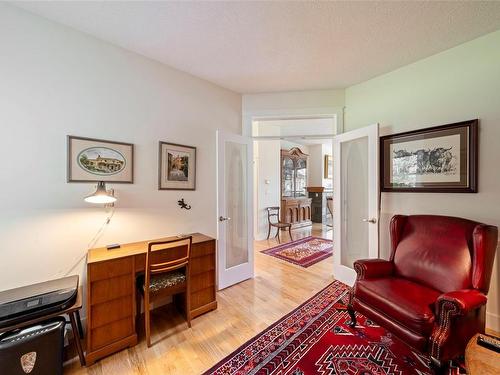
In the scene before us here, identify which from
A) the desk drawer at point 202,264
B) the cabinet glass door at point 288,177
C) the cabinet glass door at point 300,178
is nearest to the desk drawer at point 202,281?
the desk drawer at point 202,264

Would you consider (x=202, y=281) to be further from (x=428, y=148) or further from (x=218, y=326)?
(x=428, y=148)

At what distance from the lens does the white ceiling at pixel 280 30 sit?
1630 millimetres

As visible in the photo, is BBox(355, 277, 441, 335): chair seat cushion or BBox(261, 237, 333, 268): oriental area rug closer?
BBox(355, 277, 441, 335): chair seat cushion

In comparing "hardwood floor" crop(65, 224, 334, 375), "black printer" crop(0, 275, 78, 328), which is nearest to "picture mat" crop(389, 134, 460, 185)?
"hardwood floor" crop(65, 224, 334, 375)

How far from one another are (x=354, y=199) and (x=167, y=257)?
8.03 feet

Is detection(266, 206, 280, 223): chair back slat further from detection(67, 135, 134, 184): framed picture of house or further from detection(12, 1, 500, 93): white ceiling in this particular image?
detection(67, 135, 134, 184): framed picture of house

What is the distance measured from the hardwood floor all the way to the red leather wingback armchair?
0.87 meters

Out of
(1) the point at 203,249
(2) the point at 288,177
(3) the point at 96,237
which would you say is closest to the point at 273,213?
(2) the point at 288,177

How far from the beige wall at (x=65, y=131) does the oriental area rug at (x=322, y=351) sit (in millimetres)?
1473

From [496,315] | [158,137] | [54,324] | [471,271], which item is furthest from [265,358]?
[158,137]

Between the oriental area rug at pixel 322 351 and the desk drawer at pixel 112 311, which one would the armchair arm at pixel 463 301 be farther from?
the desk drawer at pixel 112 311

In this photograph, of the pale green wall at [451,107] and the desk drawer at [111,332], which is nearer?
the desk drawer at [111,332]

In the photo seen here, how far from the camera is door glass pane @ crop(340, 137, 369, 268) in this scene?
2.74 meters

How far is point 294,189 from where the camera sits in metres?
6.45
